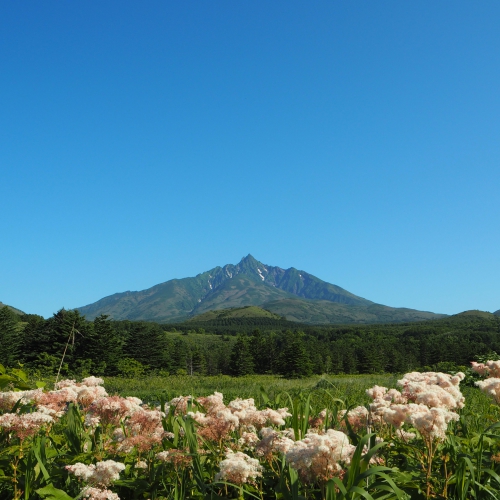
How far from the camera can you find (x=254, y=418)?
11.5 ft

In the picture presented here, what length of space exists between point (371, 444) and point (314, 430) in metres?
0.81

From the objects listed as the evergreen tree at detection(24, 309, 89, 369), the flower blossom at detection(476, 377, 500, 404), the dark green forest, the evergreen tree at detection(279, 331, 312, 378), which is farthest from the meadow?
the evergreen tree at detection(279, 331, 312, 378)

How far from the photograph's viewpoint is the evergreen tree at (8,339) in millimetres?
63312

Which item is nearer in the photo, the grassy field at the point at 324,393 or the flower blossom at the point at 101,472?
the flower blossom at the point at 101,472

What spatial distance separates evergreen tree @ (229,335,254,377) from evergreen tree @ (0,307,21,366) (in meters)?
44.4

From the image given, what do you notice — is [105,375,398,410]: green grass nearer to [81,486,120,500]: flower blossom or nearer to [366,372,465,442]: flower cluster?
[366,372,465,442]: flower cluster

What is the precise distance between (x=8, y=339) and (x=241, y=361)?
154 feet

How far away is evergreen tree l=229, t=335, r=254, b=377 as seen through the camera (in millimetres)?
95000

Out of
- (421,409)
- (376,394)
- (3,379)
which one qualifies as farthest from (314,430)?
(3,379)

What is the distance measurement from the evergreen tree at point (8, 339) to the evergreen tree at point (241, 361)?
4436 cm

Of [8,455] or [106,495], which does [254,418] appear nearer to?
[106,495]

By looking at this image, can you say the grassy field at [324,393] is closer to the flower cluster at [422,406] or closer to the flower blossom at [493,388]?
the flower blossom at [493,388]

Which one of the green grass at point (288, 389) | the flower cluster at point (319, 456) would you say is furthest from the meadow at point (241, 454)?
the green grass at point (288, 389)

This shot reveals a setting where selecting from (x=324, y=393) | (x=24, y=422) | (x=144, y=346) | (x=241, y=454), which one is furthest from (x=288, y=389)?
(x=144, y=346)
